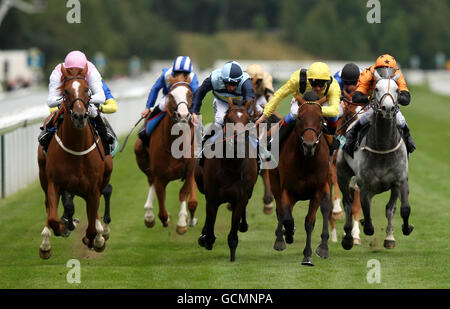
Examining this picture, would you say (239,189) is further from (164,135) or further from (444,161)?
(444,161)

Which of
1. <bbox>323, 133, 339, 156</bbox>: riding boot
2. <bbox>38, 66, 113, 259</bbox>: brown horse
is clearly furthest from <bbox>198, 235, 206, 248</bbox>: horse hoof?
<bbox>323, 133, 339, 156</bbox>: riding boot

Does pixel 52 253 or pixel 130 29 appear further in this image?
pixel 130 29

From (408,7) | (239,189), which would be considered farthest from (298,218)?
(408,7)

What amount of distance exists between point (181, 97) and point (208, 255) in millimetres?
1938

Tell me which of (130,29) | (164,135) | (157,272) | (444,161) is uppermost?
(130,29)

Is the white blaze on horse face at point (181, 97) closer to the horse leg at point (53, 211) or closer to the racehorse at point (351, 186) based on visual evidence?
the racehorse at point (351, 186)

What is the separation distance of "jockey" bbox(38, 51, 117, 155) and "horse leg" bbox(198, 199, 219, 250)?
132 cm

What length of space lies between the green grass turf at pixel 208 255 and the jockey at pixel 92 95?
4.37 feet

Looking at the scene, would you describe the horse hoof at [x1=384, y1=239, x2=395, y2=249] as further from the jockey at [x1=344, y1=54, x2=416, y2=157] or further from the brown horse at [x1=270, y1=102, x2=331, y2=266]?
the jockey at [x1=344, y1=54, x2=416, y2=157]

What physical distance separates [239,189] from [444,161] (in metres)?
13.5

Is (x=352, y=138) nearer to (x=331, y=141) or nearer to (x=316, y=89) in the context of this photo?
(x=331, y=141)

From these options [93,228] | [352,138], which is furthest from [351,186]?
[93,228]

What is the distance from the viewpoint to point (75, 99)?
9.99m

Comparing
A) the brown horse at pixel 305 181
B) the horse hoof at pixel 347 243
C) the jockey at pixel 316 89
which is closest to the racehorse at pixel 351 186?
the horse hoof at pixel 347 243
